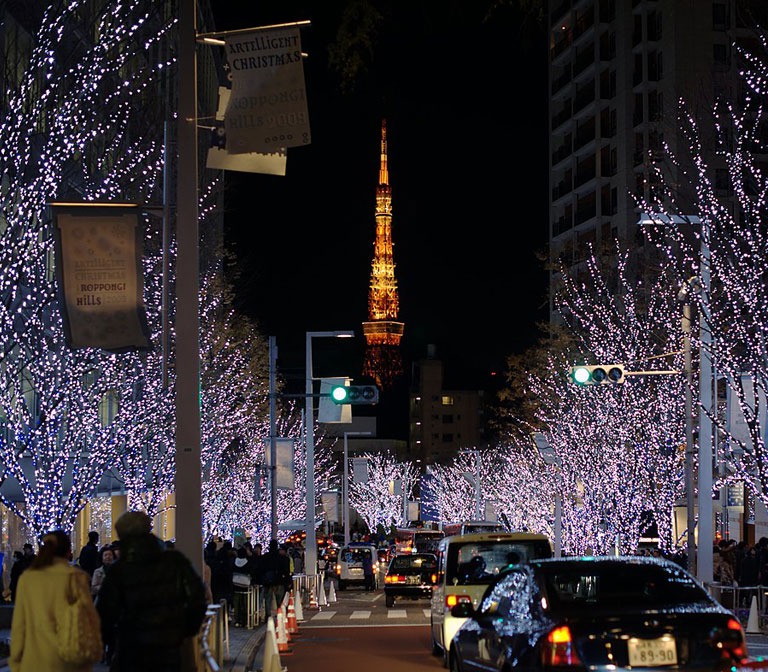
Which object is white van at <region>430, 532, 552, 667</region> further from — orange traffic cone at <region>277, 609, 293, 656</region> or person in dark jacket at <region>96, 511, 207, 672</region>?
person in dark jacket at <region>96, 511, 207, 672</region>

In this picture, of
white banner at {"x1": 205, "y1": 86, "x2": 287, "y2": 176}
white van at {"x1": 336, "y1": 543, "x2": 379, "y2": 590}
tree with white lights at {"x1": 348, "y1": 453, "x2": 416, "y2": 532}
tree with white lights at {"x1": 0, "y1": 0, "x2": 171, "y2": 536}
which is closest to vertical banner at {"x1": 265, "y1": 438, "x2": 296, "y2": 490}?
tree with white lights at {"x1": 0, "y1": 0, "x2": 171, "y2": 536}

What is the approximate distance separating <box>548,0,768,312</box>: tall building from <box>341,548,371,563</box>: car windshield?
20031 millimetres

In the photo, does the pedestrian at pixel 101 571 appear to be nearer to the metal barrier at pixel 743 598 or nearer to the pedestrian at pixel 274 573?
the pedestrian at pixel 274 573

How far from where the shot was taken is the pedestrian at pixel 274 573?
23641 millimetres

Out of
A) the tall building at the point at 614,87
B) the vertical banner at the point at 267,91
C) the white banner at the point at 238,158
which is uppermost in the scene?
the tall building at the point at 614,87

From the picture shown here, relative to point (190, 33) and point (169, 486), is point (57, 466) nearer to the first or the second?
point (169, 486)

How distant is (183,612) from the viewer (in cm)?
782

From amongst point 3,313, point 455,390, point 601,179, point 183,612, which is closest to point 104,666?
point 3,313

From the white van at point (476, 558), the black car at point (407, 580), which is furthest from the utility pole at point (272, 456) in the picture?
the white van at point (476, 558)

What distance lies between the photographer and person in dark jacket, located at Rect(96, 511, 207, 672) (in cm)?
774

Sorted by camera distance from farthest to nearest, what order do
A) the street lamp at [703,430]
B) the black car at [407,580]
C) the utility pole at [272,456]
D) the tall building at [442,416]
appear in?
the tall building at [442,416] < the black car at [407,580] < the utility pole at [272,456] < the street lamp at [703,430]

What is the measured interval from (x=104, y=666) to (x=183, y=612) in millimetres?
9564

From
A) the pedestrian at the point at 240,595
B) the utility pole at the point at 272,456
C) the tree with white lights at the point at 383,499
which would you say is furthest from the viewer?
the tree with white lights at the point at 383,499

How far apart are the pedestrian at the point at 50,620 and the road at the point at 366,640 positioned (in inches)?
337
